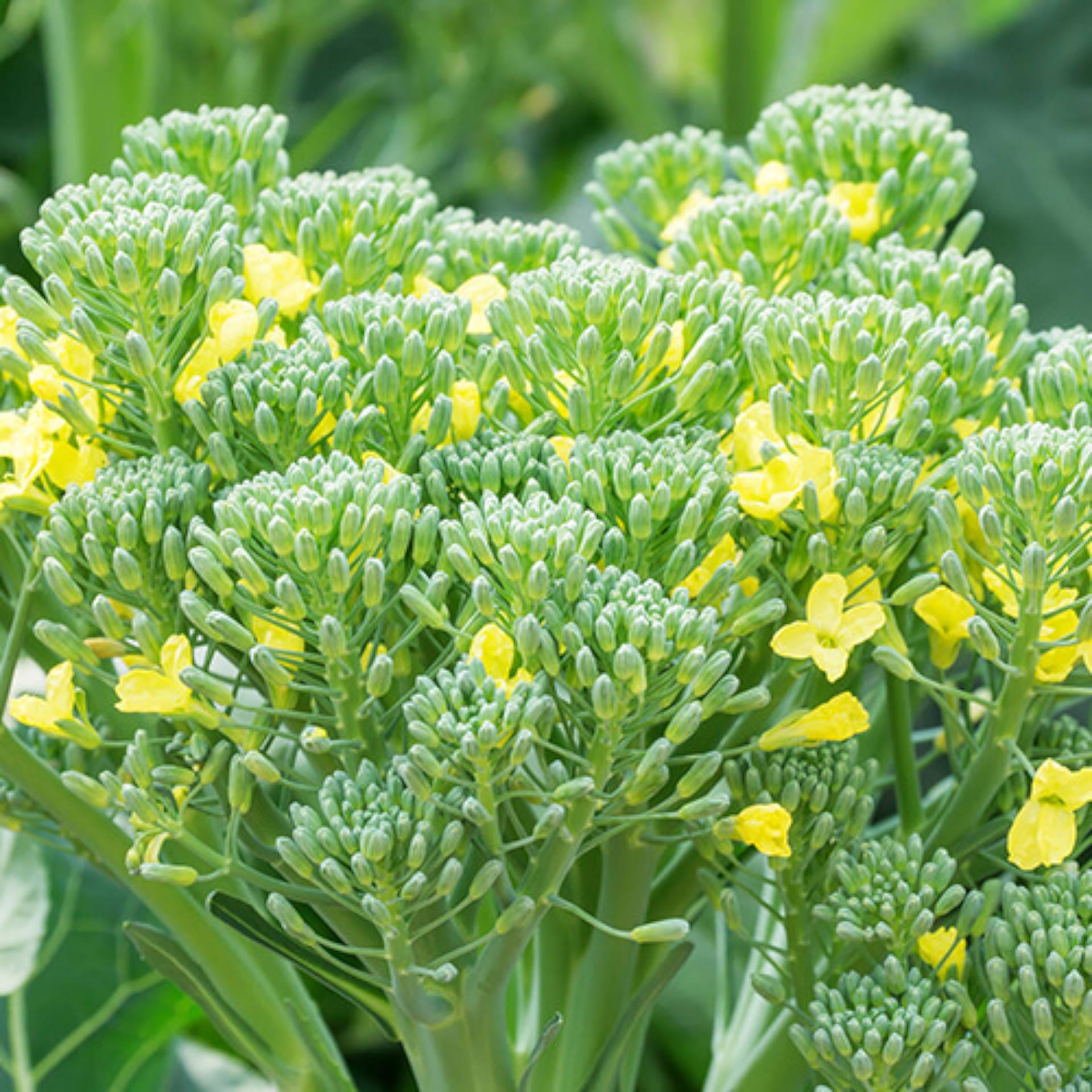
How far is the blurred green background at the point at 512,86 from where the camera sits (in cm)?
125

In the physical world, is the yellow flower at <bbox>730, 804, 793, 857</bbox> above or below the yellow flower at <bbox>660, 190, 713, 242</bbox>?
below

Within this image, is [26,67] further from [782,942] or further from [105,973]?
[782,942]

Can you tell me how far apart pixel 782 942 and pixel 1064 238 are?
38.1 inches

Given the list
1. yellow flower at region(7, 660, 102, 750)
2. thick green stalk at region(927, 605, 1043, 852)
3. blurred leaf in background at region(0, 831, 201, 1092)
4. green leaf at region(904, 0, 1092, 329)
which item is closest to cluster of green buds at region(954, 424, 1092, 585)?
thick green stalk at region(927, 605, 1043, 852)

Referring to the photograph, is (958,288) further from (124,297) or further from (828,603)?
(124,297)

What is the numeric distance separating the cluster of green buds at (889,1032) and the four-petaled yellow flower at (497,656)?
129 mm

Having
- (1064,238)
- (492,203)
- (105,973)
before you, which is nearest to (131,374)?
(105,973)

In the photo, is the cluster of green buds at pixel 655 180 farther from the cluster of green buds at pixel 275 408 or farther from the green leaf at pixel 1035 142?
the green leaf at pixel 1035 142

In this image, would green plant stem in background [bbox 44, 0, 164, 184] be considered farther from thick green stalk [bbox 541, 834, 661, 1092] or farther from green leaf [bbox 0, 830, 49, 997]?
thick green stalk [bbox 541, 834, 661, 1092]

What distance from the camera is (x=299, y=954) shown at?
16.7 inches

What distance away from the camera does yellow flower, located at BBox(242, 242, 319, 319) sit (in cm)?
44

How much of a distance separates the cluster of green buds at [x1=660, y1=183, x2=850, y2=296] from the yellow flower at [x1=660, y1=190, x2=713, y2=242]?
0.04 ft

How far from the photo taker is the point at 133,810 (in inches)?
15.1

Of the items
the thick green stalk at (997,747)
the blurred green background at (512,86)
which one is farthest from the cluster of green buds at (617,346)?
the blurred green background at (512,86)
